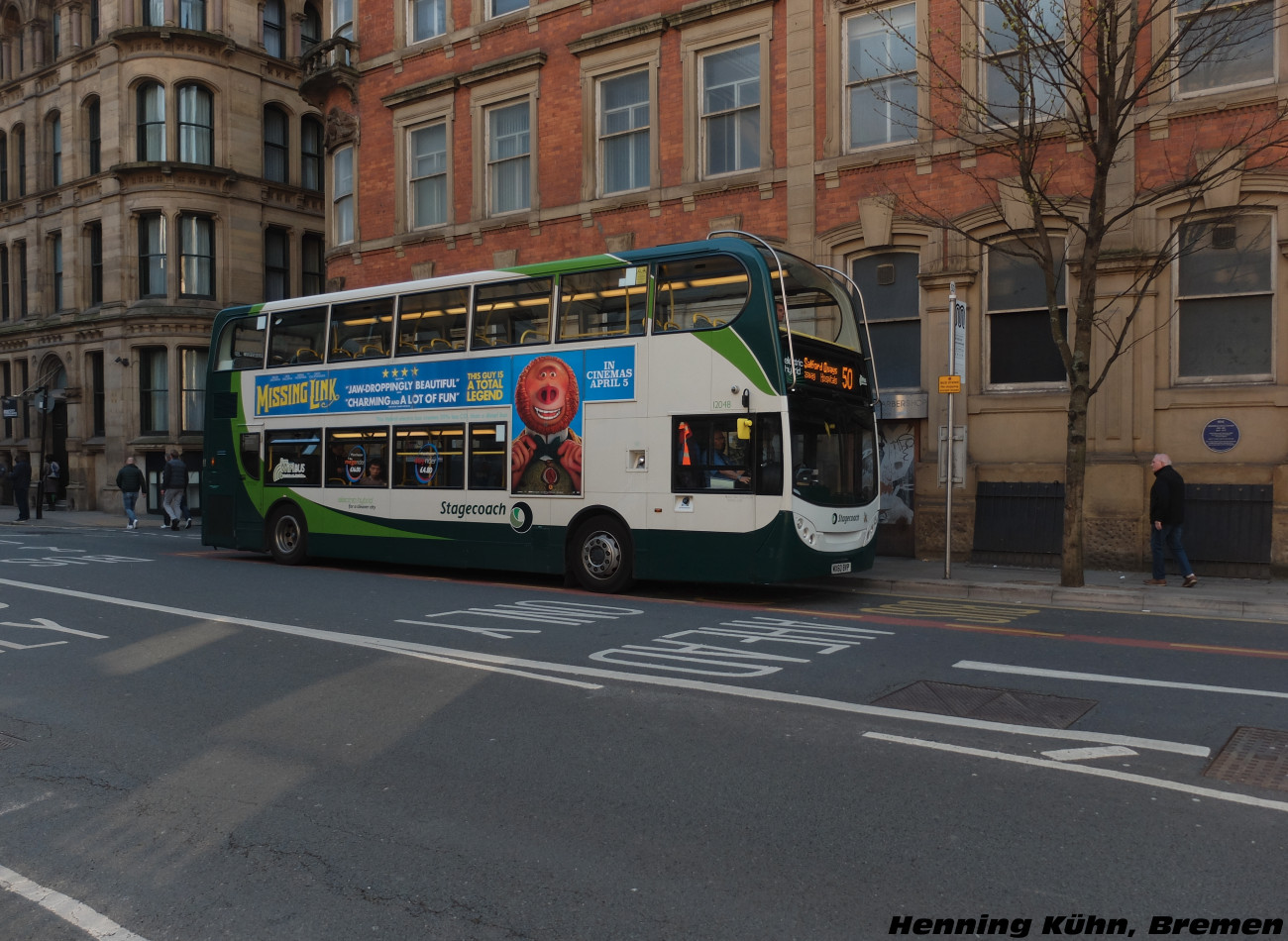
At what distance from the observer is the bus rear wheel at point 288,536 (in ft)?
52.9

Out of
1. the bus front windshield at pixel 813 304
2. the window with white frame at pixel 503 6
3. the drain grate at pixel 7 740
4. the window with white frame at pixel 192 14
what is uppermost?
the window with white frame at pixel 192 14

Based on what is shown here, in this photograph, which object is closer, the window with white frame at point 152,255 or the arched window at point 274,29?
the window with white frame at point 152,255

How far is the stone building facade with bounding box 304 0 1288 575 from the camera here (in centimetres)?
1382

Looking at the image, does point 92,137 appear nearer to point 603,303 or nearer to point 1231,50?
point 603,303

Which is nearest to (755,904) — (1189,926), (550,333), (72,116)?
(1189,926)

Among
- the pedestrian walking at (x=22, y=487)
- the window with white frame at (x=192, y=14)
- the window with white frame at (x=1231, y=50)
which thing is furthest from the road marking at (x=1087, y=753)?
the window with white frame at (x=192, y=14)

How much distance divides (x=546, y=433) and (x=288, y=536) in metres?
5.72

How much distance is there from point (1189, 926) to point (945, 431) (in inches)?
496

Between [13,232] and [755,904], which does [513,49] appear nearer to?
[755,904]

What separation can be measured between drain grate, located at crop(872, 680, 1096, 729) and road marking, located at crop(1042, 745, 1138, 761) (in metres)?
0.46

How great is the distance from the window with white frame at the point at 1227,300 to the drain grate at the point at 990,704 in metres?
9.24

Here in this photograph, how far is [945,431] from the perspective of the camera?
15.6 metres

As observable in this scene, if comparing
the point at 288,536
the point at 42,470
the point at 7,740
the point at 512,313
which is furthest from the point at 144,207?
the point at 7,740

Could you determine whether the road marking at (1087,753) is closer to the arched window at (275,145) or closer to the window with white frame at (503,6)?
the window with white frame at (503,6)
